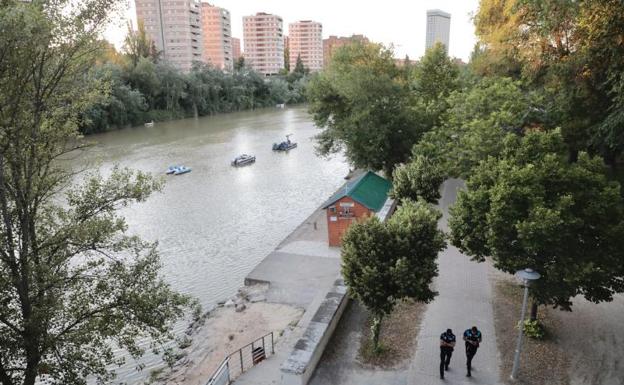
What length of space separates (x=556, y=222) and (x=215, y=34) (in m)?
137

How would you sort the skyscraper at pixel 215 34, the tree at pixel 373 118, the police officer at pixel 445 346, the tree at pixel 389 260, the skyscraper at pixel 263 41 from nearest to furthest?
1. the police officer at pixel 445 346
2. the tree at pixel 389 260
3. the tree at pixel 373 118
4. the skyscraper at pixel 215 34
5. the skyscraper at pixel 263 41

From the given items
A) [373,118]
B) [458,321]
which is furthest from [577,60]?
[373,118]

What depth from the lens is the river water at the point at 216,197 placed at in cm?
2127

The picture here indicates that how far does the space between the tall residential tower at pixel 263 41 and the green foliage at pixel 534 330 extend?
476 ft

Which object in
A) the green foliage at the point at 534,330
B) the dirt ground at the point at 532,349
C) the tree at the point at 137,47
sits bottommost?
the dirt ground at the point at 532,349

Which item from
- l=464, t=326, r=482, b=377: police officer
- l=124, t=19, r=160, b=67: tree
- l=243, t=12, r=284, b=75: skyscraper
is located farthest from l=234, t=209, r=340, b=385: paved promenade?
l=243, t=12, r=284, b=75: skyscraper

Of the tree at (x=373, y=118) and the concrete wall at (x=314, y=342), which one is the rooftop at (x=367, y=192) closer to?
the tree at (x=373, y=118)

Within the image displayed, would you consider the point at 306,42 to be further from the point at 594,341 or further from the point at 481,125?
the point at 594,341

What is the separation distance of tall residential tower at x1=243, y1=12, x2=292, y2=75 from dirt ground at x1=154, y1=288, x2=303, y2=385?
14023 centimetres

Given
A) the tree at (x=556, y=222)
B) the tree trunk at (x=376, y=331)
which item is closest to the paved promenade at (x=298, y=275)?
the tree trunk at (x=376, y=331)

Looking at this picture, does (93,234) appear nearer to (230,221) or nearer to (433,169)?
(433,169)

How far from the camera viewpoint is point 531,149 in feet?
36.4

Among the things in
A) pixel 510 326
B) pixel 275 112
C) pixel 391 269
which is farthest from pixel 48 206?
pixel 275 112

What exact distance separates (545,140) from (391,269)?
190 inches
